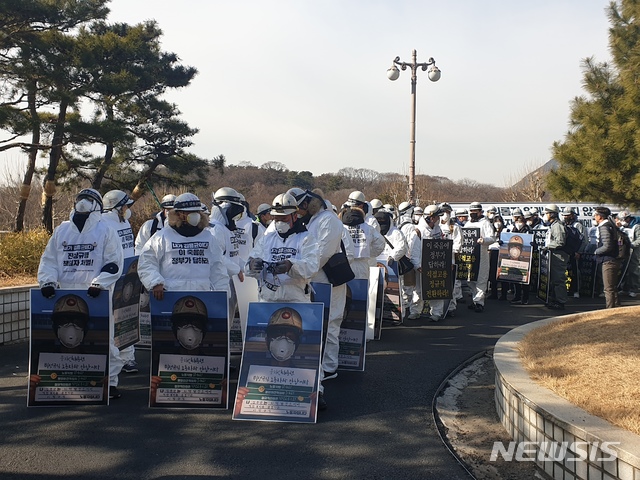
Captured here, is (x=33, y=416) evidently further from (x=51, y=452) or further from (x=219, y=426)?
(x=219, y=426)

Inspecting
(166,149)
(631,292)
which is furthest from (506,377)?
(166,149)

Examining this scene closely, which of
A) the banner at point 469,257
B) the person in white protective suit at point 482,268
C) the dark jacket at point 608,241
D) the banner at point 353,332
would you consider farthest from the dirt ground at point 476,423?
the banner at point 469,257

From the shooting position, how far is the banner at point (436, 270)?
9891mm

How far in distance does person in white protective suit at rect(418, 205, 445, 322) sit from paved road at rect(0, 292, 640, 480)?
376 centimetres

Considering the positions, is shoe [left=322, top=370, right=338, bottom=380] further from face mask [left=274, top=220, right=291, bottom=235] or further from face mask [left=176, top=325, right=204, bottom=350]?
face mask [left=274, top=220, right=291, bottom=235]

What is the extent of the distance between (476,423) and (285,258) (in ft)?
7.06

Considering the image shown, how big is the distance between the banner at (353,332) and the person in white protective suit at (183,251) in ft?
4.89

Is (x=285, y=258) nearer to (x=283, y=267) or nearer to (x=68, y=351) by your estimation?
(x=283, y=267)

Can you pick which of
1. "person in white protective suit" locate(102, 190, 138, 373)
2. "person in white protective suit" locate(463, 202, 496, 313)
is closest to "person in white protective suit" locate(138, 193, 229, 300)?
"person in white protective suit" locate(102, 190, 138, 373)

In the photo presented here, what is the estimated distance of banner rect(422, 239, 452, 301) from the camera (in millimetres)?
9891

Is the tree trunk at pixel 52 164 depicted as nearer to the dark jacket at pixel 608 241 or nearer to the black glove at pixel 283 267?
the black glove at pixel 283 267

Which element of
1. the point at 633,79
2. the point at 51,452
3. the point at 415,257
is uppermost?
the point at 633,79

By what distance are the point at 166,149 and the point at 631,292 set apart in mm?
15961

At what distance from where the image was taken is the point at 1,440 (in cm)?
448
